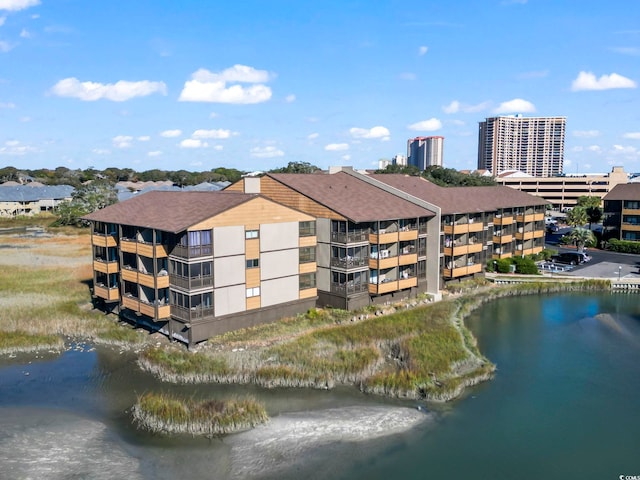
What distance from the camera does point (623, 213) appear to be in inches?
3041

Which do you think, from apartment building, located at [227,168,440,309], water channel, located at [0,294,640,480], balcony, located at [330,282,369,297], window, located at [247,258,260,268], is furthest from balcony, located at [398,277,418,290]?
window, located at [247,258,260,268]

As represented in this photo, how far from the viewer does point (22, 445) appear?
2448cm

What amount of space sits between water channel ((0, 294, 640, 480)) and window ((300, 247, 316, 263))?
1444cm

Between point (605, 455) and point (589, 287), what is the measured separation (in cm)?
3686

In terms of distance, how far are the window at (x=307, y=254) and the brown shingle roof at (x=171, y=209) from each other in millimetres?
6916

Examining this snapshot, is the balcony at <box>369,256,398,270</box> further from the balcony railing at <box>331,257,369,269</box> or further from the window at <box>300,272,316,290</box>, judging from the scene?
the window at <box>300,272,316,290</box>

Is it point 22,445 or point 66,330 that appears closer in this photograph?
point 22,445

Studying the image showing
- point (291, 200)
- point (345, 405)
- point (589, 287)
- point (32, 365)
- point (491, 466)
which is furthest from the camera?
point (589, 287)

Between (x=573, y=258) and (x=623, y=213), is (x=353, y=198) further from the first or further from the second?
(x=623, y=213)

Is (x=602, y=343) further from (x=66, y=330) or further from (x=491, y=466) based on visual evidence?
(x=66, y=330)

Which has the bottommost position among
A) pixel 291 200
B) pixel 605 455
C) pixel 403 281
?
pixel 605 455

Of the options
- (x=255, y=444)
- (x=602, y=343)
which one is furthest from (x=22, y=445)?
(x=602, y=343)

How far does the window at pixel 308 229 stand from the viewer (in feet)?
140

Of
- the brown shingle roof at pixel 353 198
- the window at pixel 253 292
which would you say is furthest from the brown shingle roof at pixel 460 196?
the window at pixel 253 292
